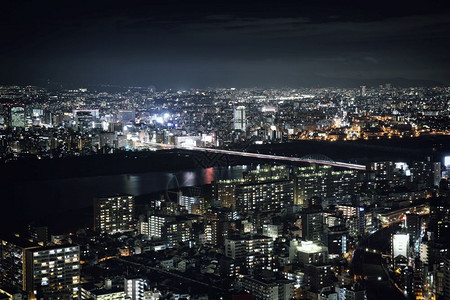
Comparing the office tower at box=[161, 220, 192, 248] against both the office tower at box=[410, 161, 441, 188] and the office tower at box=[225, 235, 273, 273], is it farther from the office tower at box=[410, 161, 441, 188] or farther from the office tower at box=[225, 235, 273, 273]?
the office tower at box=[410, 161, 441, 188]

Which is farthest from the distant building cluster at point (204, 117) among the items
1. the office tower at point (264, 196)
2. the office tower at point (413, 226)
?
the office tower at point (413, 226)

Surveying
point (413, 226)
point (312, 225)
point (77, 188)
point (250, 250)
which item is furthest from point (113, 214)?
point (413, 226)

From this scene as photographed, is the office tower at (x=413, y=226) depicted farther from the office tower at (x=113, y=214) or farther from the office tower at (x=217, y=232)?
the office tower at (x=113, y=214)


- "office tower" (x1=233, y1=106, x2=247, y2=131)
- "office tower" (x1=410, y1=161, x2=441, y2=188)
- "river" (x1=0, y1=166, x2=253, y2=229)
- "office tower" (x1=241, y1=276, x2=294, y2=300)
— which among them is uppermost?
"office tower" (x1=233, y1=106, x2=247, y2=131)

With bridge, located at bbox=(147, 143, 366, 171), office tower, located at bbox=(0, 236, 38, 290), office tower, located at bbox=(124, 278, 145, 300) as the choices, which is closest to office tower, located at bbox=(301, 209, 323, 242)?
office tower, located at bbox=(124, 278, 145, 300)

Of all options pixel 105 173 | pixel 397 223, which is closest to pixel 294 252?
pixel 397 223

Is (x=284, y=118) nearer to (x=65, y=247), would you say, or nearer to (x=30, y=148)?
(x=30, y=148)

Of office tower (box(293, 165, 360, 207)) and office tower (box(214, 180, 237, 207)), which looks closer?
office tower (box(214, 180, 237, 207))
